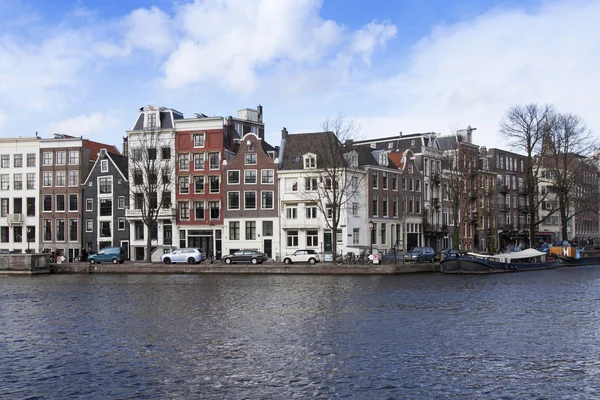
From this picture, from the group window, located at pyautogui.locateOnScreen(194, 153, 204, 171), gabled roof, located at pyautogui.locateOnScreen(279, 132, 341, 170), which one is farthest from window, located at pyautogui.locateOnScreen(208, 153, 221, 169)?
gabled roof, located at pyautogui.locateOnScreen(279, 132, 341, 170)

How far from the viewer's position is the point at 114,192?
3391 inches

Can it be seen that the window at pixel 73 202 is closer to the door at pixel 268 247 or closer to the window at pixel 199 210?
the window at pixel 199 210

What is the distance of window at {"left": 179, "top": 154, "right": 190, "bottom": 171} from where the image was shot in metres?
83.8

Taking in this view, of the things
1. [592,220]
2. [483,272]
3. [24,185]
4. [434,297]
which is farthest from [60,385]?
[592,220]

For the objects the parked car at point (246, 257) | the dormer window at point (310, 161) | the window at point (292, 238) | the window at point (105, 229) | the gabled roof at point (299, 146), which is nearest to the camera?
the parked car at point (246, 257)

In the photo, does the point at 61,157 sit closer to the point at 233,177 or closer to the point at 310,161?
the point at 233,177

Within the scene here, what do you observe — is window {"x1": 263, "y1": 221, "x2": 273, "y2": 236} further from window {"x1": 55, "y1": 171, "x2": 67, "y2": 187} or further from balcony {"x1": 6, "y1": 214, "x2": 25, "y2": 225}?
balcony {"x1": 6, "y1": 214, "x2": 25, "y2": 225}

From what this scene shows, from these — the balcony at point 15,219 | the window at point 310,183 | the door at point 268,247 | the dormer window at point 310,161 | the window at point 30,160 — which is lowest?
the door at point 268,247

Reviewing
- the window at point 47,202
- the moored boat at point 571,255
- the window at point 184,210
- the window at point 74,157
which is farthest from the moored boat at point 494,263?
the window at point 47,202

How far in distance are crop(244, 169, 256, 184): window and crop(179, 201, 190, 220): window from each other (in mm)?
8231

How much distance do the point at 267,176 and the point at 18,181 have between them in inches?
1358

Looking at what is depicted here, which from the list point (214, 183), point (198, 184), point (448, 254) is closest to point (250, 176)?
point (214, 183)

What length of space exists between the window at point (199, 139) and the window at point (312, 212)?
614 inches

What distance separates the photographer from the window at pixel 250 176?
3179 inches
